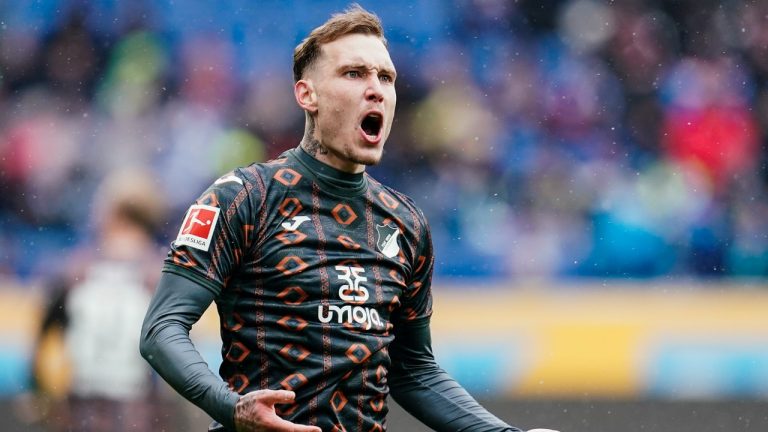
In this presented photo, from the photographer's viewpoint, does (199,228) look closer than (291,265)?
Yes

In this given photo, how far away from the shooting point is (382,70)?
3.24 m

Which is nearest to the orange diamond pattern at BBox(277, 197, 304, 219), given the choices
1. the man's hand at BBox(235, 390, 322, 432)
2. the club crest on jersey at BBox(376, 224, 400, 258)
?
the club crest on jersey at BBox(376, 224, 400, 258)

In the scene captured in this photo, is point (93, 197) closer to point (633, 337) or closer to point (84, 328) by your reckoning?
point (84, 328)

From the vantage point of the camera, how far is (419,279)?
3.32m

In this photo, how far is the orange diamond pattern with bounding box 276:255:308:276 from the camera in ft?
A: 9.71

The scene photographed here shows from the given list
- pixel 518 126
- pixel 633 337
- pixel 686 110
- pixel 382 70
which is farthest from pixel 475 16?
pixel 382 70

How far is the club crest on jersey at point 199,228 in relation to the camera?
112 inches

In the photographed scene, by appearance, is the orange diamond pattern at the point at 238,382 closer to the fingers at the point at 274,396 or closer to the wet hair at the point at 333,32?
the fingers at the point at 274,396

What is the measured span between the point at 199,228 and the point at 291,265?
255 millimetres

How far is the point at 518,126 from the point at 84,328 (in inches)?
156

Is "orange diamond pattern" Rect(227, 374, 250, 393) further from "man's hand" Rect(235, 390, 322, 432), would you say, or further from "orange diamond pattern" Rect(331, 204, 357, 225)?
"orange diamond pattern" Rect(331, 204, 357, 225)

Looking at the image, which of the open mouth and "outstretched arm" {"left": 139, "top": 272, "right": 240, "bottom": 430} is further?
the open mouth

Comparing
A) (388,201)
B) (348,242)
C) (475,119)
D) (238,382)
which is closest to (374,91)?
(388,201)

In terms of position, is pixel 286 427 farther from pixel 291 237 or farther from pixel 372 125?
pixel 372 125
